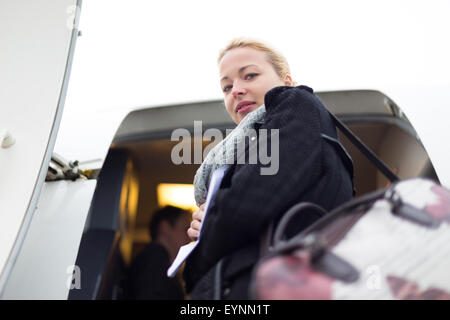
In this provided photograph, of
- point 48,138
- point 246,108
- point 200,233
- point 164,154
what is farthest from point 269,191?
point 164,154

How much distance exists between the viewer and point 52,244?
4.71 feet

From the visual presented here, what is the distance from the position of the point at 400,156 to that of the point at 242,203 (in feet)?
5.61

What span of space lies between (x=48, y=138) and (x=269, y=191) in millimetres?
667

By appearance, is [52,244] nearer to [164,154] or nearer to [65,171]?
[65,171]

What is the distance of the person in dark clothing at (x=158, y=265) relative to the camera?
196 centimetres

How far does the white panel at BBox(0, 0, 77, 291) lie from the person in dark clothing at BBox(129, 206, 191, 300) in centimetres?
111

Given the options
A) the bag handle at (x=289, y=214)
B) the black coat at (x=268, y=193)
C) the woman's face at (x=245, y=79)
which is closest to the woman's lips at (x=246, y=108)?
the woman's face at (x=245, y=79)

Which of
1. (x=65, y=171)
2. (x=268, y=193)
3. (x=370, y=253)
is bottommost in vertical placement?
(x=370, y=253)

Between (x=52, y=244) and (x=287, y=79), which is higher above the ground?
(x=287, y=79)

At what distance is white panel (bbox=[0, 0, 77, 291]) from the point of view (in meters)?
0.97

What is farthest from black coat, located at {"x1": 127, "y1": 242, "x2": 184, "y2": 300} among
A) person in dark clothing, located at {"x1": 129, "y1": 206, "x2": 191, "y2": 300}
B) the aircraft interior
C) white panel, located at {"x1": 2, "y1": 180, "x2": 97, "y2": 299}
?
white panel, located at {"x1": 2, "y1": 180, "x2": 97, "y2": 299}

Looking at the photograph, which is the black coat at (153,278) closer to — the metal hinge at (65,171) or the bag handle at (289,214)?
the metal hinge at (65,171)

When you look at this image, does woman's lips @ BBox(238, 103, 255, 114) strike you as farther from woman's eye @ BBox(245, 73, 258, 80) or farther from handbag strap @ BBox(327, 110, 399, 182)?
handbag strap @ BBox(327, 110, 399, 182)
